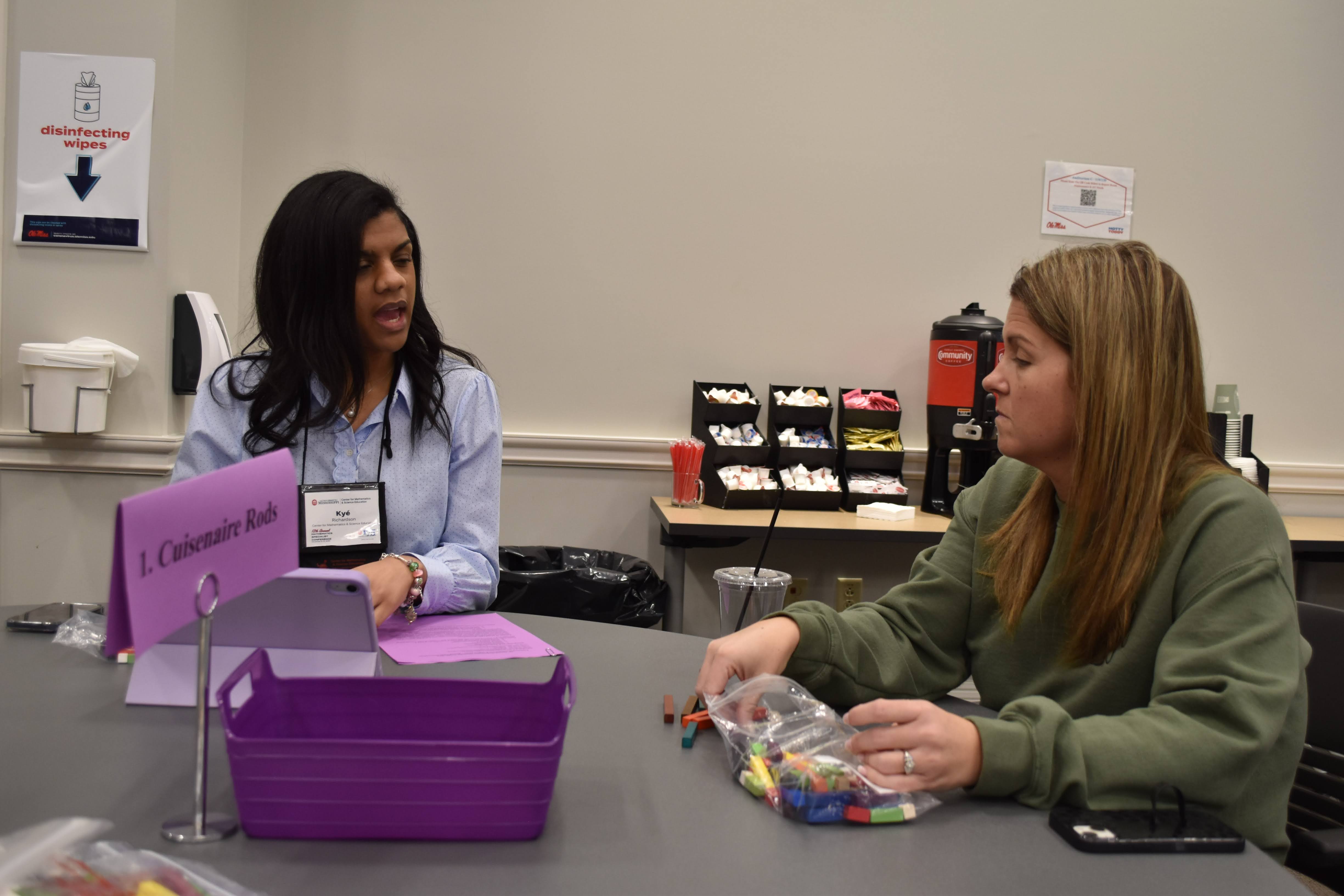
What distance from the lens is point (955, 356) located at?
10.4 ft

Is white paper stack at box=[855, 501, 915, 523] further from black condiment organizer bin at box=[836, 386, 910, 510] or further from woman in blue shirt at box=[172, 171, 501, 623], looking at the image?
woman in blue shirt at box=[172, 171, 501, 623]

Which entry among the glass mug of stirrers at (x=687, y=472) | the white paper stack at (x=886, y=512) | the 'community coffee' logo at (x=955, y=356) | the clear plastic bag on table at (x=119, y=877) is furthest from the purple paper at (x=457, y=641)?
the 'community coffee' logo at (x=955, y=356)

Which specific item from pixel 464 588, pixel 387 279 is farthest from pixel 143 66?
pixel 464 588

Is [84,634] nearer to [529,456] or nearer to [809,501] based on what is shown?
[529,456]

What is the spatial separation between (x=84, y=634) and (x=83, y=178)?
1.83m

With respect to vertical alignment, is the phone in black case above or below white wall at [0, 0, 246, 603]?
below

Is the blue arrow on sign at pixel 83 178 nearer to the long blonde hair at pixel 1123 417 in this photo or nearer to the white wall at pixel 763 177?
the white wall at pixel 763 177

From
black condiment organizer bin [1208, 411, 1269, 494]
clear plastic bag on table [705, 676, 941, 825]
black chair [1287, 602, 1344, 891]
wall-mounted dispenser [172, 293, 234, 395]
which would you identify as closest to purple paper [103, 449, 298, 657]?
clear plastic bag on table [705, 676, 941, 825]

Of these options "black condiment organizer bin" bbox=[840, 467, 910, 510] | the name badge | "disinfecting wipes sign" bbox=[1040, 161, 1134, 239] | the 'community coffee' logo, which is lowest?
"black condiment organizer bin" bbox=[840, 467, 910, 510]

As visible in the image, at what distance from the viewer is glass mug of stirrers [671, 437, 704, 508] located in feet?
9.96

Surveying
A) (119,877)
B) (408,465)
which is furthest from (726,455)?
(119,877)

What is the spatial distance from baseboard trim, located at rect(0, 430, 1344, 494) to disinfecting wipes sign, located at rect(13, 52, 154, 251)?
547 mm

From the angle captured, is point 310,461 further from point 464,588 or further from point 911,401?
point 911,401

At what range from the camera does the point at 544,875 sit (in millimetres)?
747
